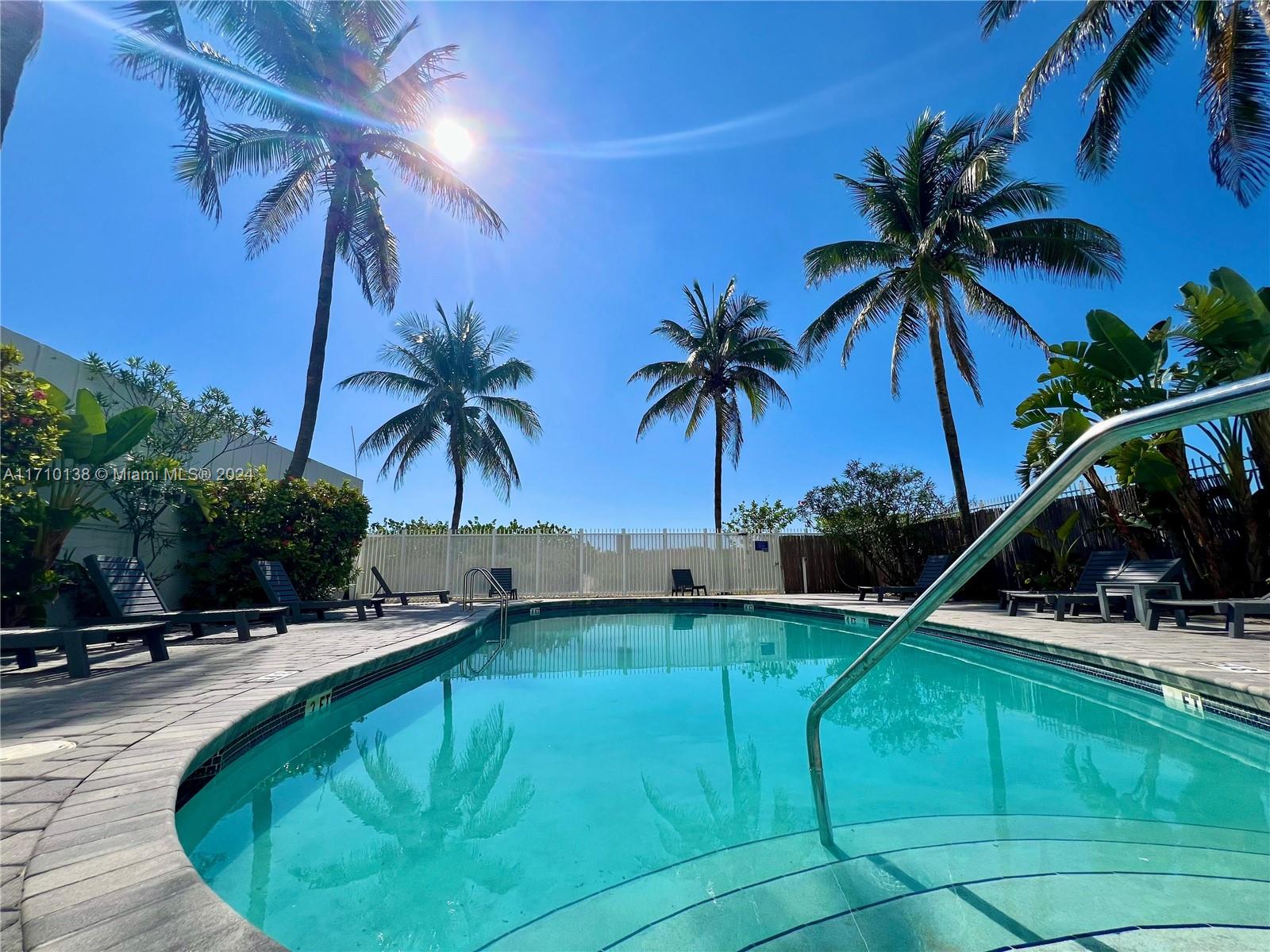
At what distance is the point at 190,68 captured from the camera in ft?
30.0

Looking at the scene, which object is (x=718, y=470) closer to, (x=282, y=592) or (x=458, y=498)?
(x=458, y=498)

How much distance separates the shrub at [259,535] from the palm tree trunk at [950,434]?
12152 mm

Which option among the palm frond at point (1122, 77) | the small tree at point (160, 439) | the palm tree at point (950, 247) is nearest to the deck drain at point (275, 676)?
the small tree at point (160, 439)

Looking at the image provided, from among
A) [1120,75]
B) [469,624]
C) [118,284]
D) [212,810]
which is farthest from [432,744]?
[1120,75]

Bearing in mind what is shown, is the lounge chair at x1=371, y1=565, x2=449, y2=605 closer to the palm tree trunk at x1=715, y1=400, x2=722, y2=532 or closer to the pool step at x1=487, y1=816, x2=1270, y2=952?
the palm tree trunk at x1=715, y1=400, x2=722, y2=532

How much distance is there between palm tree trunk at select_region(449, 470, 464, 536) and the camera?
1733 centimetres

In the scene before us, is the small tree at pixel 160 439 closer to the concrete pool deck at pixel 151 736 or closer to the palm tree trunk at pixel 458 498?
the concrete pool deck at pixel 151 736

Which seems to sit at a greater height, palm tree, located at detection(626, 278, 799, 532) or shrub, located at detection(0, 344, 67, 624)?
palm tree, located at detection(626, 278, 799, 532)

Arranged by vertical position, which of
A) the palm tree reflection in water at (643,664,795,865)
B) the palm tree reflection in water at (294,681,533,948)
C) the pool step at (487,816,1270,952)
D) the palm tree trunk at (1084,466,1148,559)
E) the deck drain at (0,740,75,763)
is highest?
the palm tree trunk at (1084,466,1148,559)

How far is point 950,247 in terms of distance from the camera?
40.2ft

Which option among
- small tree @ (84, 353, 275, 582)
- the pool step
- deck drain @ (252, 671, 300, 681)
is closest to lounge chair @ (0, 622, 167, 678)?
deck drain @ (252, 671, 300, 681)

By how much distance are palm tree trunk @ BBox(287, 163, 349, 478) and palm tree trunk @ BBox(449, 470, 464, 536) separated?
6737 mm

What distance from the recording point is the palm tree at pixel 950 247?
11383 mm

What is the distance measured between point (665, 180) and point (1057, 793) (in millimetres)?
10899
